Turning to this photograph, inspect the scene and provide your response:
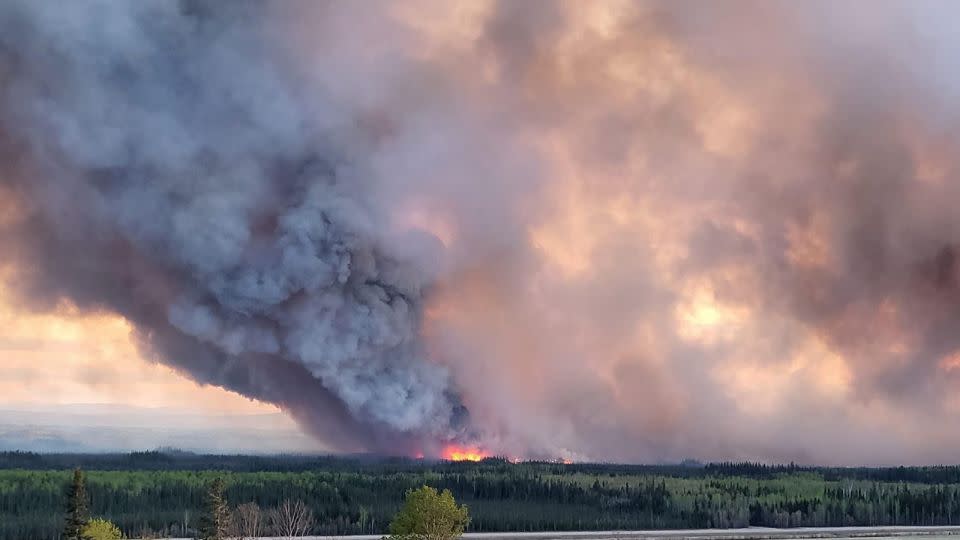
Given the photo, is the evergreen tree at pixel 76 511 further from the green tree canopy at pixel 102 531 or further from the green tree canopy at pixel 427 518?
the green tree canopy at pixel 427 518

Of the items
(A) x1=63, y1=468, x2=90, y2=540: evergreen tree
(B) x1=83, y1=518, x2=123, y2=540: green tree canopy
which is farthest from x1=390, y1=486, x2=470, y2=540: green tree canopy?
(A) x1=63, y1=468, x2=90, y2=540: evergreen tree

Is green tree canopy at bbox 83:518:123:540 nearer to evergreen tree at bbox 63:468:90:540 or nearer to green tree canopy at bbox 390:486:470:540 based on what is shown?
green tree canopy at bbox 390:486:470:540

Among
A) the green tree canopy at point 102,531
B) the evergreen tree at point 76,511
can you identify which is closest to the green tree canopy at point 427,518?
the green tree canopy at point 102,531

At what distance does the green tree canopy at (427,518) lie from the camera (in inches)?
2699

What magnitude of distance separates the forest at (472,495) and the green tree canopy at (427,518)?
22103mm

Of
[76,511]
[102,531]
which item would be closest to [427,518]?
[102,531]

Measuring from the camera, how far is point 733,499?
4702 inches

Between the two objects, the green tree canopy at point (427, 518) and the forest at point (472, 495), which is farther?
the forest at point (472, 495)

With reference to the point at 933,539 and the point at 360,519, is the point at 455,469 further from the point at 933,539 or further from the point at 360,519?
the point at 933,539

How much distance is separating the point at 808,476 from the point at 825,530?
203 ft

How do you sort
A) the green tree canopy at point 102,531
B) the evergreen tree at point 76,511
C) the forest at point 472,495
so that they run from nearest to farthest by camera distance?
the evergreen tree at point 76,511 < the green tree canopy at point 102,531 < the forest at point 472,495

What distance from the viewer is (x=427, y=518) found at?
68562 mm

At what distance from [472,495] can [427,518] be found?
1950 inches

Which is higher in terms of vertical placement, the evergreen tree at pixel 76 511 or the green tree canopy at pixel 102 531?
the evergreen tree at pixel 76 511
